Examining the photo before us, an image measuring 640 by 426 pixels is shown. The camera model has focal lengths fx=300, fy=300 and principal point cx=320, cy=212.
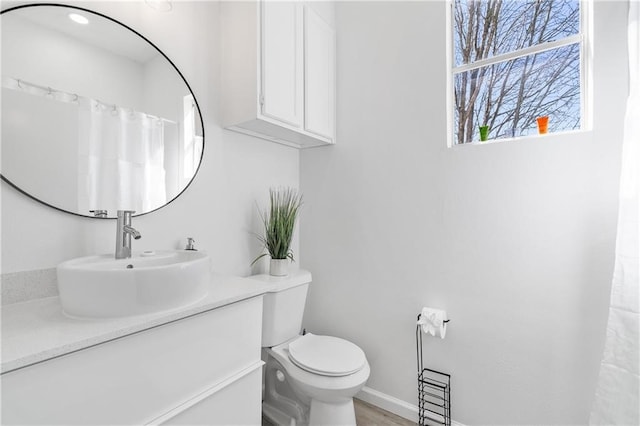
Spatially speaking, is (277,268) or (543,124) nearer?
(543,124)

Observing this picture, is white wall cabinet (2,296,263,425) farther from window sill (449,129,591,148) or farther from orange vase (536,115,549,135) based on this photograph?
orange vase (536,115,549,135)

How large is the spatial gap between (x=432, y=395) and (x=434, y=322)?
410mm

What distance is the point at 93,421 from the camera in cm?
78

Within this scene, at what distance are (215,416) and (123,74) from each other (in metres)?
1.42

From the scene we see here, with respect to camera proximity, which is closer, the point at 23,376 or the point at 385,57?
the point at 23,376

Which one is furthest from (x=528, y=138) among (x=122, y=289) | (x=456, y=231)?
(x=122, y=289)

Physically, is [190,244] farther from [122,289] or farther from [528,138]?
[528,138]

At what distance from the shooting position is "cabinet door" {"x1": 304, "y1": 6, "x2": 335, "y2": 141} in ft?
5.86

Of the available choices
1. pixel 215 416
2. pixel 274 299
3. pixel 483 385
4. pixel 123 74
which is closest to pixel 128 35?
pixel 123 74

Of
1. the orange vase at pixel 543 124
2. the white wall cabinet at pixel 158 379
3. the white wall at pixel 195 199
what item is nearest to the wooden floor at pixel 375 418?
the white wall cabinet at pixel 158 379

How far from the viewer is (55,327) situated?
82cm

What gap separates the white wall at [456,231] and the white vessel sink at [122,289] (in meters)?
1.17

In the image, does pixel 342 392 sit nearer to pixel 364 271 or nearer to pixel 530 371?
pixel 364 271

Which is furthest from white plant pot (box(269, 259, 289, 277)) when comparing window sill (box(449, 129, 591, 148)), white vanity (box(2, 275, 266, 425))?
window sill (box(449, 129, 591, 148))
